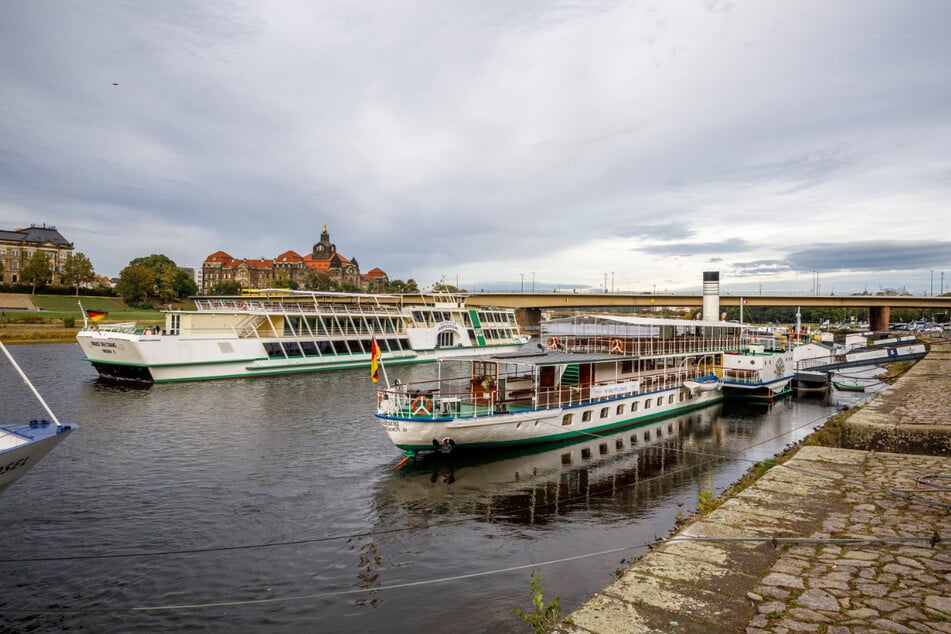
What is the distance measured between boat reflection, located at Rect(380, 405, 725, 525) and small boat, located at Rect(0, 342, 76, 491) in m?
9.30

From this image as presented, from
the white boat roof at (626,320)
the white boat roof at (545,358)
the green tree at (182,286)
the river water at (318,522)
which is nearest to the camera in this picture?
the river water at (318,522)

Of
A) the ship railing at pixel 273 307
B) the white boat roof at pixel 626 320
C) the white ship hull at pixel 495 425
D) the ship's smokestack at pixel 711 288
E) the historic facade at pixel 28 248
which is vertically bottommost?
the white ship hull at pixel 495 425

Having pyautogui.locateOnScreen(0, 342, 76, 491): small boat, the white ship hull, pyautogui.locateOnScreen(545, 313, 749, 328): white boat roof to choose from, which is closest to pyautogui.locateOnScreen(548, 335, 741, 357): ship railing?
pyautogui.locateOnScreen(545, 313, 749, 328): white boat roof

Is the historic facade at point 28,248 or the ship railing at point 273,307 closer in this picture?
the ship railing at point 273,307

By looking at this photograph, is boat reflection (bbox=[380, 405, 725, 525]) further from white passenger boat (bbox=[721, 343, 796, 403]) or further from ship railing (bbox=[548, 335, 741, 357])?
white passenger boat (bbox=[721, 343, 796, 403])

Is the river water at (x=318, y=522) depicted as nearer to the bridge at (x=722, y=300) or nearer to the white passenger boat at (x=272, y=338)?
the white passenger boat at (x=272, y=338)

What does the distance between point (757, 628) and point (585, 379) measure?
2138cm

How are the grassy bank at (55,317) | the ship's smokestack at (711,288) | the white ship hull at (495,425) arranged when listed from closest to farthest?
the white ship hull at (495,425) → the ship's smokestack at (711,288) → the grassy bank at (55,317)

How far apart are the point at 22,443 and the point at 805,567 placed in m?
16.3

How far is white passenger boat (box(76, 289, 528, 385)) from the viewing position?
42.8 metres

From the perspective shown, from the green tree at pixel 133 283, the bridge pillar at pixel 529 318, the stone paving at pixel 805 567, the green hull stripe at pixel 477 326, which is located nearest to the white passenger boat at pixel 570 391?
the stone paving at pixel 805 567

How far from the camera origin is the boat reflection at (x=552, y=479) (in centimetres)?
1723

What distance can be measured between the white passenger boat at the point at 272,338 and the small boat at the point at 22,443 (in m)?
19.2

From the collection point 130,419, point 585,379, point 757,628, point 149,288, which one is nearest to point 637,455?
point 585,379
